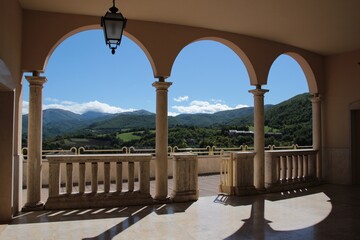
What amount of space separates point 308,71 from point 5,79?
9746mm

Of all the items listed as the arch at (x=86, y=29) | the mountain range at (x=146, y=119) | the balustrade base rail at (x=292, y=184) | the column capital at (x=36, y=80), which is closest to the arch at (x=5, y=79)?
the column capital at (x=36, y=80)

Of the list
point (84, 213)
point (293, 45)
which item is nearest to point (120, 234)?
point (84, 213)

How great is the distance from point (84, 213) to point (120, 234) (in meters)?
1.79

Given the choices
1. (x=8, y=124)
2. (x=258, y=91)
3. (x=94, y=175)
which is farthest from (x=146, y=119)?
(x=8, y=124)

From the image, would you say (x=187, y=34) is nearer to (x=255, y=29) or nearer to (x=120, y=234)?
(x=255, y=29)

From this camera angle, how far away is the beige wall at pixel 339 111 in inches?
440

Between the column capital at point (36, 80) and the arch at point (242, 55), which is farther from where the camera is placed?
the arch at point (242, 55)

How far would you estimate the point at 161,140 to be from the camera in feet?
27.2

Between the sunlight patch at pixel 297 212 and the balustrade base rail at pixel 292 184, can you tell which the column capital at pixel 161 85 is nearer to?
the sunlight patch at pixel 297 212

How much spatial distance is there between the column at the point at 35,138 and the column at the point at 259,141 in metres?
5.88

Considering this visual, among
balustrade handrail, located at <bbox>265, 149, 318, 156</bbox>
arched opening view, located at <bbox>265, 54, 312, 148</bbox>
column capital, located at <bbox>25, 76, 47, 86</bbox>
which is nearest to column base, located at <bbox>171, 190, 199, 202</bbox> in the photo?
balustrade handrail, located at <bbox>265, 149, 318, 156</bbox>

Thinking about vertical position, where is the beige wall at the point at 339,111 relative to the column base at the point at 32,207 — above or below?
above

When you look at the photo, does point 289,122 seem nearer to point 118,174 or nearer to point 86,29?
point 118,174

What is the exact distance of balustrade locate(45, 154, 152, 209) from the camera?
7.31 metres
